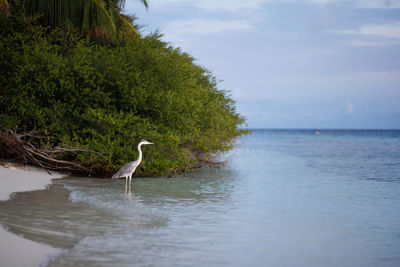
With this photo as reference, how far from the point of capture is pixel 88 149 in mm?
12852

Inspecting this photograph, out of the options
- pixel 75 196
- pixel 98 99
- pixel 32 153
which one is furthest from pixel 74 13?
pixel 75 196

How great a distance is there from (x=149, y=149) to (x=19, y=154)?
156 inches

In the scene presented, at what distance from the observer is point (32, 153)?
44.2 ft

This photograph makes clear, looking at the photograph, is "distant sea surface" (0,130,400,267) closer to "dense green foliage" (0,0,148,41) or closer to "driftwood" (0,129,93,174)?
"driftwood" (0,129,93,174)

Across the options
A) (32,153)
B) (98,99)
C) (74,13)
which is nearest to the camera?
(32,153)

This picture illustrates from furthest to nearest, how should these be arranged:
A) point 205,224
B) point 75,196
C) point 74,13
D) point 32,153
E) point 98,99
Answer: point 74,13
point 98,99
point 32,153
point 75,196
point 205,224

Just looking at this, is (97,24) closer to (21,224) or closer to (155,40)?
(155,40)

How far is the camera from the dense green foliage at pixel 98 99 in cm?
1330

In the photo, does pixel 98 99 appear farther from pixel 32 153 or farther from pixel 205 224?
pixel 205 224

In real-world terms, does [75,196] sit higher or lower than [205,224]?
higher

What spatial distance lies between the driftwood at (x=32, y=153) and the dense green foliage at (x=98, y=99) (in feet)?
1.04

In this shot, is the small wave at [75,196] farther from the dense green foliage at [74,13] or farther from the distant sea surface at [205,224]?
the dense green foliage at [74,13]

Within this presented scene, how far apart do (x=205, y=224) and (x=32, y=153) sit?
7635 mm

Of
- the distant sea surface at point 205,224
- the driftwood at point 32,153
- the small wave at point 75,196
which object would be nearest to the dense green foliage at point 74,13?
the driftwood at point 32,153
